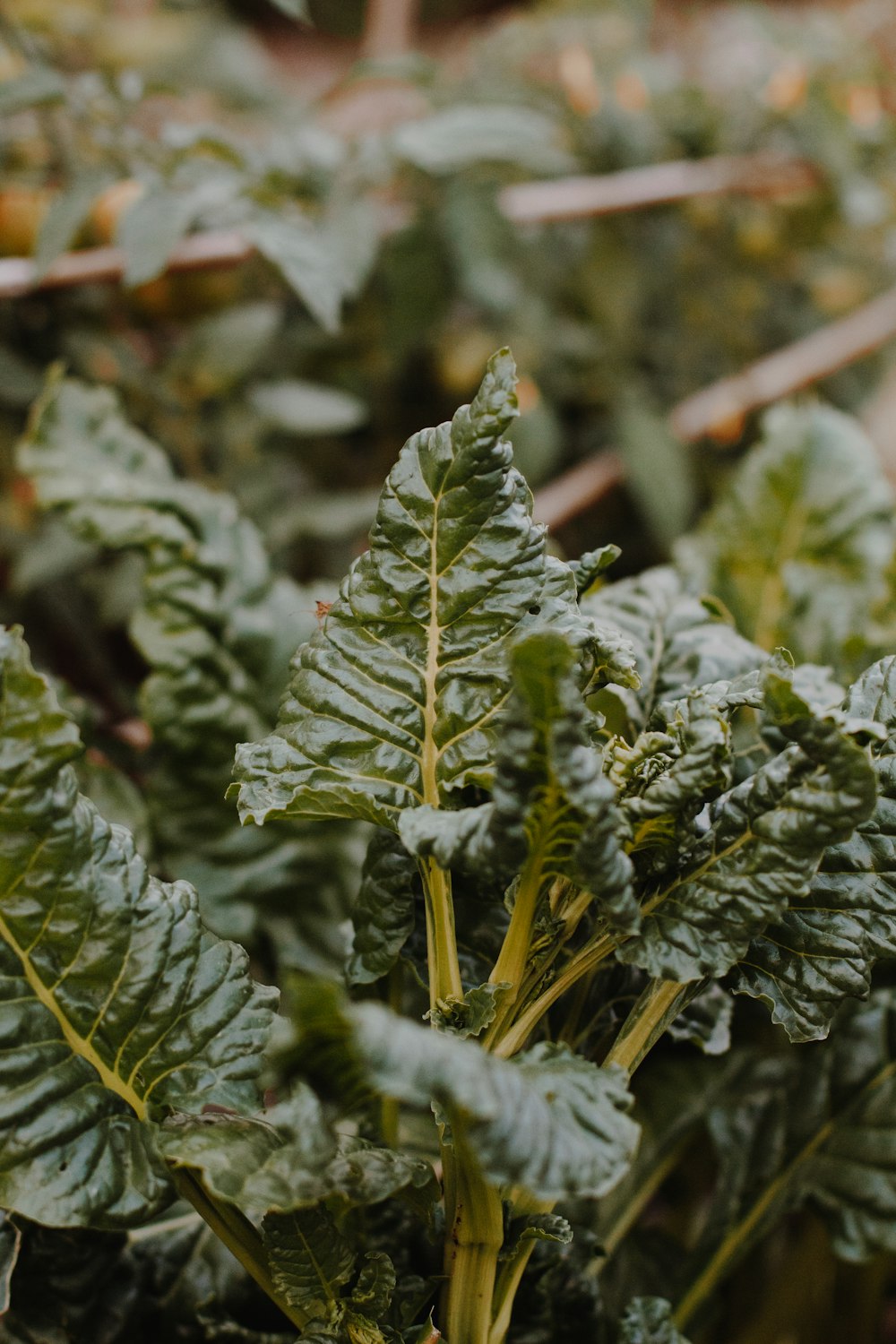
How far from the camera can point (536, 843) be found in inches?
19.3

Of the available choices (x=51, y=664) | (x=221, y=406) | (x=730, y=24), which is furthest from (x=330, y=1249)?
(x=730, y=24)

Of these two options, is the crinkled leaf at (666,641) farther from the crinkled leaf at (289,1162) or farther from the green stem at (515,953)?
the crinkled leaf at (289,1162)

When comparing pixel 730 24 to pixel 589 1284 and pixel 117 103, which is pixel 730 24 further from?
pixel 589 1284

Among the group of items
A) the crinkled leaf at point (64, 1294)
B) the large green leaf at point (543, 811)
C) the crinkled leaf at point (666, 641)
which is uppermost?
the crinkled leaf at point (666, 641)

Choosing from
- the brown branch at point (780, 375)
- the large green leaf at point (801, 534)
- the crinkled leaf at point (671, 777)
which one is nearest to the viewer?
the crinkled leaf at point (671, 777)

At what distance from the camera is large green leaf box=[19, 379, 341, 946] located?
85 cm

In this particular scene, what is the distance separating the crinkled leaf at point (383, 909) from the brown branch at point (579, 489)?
995mm

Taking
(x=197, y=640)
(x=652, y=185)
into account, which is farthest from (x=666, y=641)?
(x=652, y=185)

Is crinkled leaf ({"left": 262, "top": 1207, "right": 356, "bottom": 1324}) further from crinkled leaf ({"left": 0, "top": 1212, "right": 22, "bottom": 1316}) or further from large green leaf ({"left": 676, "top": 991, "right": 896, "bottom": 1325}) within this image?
large green leaf ({"left": 676, "top": 991, "right": 896, "bottom": 1325})

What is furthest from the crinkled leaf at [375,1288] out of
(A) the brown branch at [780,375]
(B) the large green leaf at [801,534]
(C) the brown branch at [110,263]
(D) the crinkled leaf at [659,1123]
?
(A) the brown branch at [780,375]

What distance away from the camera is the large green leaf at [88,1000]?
514 millimetres

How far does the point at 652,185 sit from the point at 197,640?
1151mm

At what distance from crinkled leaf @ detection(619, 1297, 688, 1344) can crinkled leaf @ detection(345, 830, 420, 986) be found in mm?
241

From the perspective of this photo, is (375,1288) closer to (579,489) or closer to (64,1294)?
(64,1294)
